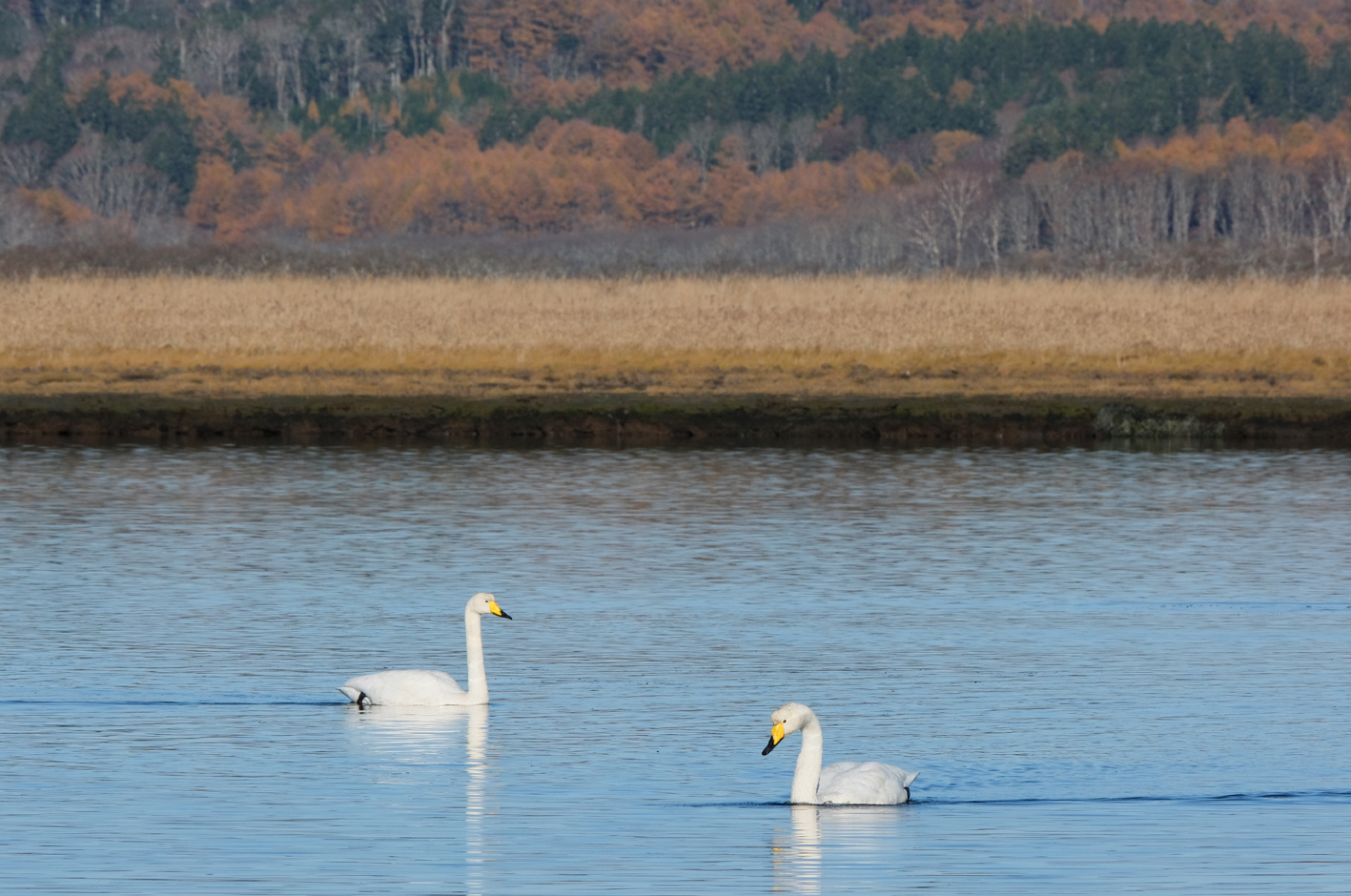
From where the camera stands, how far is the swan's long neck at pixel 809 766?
1034 cm

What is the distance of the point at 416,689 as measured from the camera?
12648 millimetres

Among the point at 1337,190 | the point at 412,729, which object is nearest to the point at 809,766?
the point at 412,729

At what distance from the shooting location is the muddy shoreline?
95.7 feet

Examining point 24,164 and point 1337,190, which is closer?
point 1337,190

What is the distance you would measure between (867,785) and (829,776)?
296 millimetres

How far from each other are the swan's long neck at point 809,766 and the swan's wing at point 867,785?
0.04 m

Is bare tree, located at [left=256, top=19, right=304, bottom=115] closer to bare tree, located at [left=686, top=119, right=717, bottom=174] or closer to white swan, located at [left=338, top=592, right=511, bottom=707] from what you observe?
bare tree, located at [left=686, top=119, right=717, bottom=174]

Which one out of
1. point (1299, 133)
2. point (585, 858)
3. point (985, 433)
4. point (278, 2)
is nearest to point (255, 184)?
point (278, 2)

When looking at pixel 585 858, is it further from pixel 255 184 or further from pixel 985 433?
pixel 255 184

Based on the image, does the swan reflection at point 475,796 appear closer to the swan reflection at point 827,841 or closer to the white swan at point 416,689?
the white swan at point 416,689

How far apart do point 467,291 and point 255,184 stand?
2808 inches

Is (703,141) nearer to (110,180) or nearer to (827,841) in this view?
(110,180)

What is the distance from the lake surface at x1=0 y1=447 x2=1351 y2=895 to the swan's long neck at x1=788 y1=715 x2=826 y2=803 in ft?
0.29

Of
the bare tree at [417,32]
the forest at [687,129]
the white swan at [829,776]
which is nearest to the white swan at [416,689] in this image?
the white swan at [829,776]
